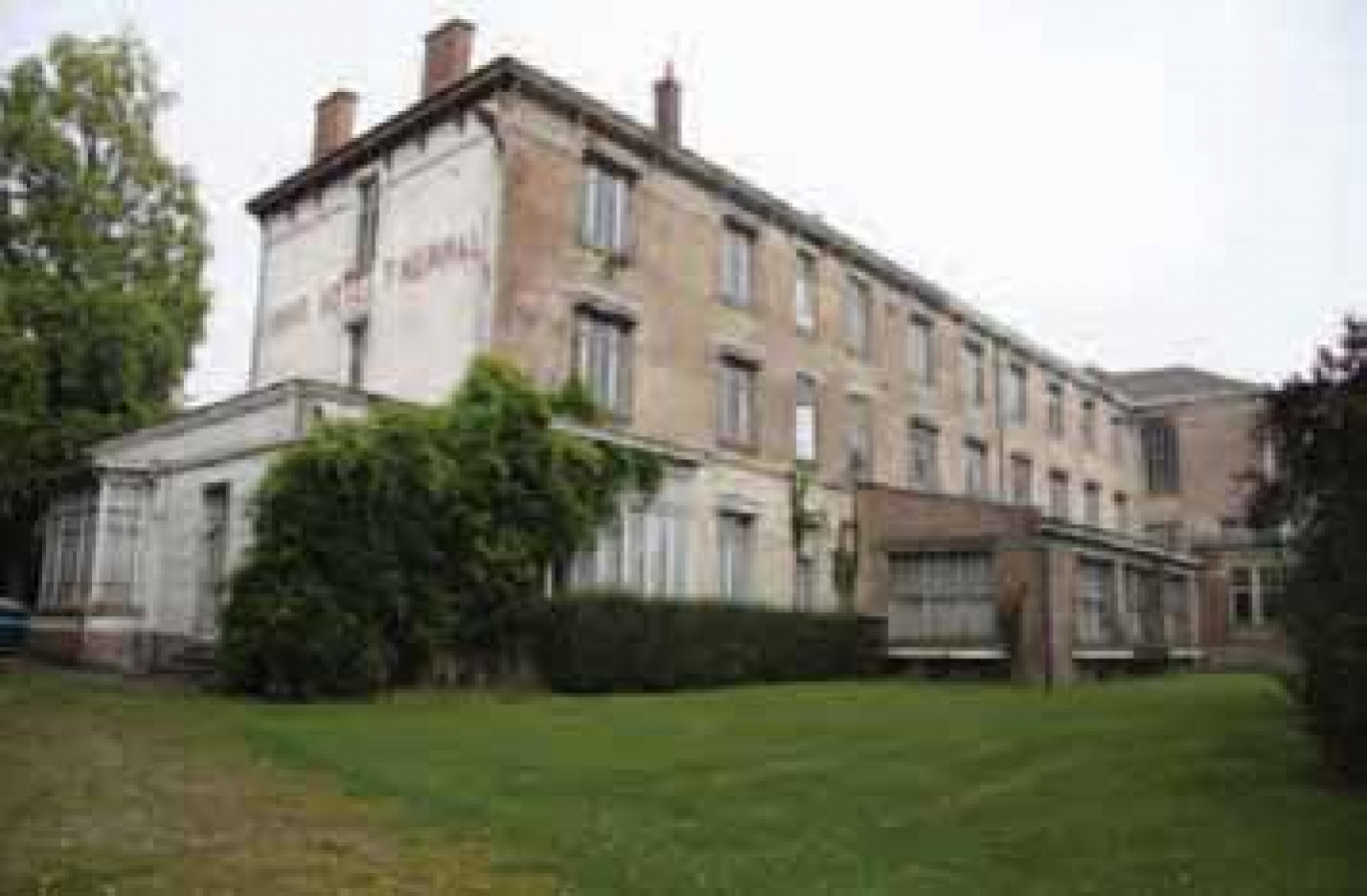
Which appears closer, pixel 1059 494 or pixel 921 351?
pixel 921 351

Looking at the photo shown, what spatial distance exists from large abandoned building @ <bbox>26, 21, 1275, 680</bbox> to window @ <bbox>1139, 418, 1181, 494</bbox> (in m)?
14.6

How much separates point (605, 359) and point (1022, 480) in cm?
1770

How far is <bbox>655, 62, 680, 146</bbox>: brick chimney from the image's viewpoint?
901 inches

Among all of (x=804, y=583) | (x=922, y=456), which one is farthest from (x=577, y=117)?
(x=922, y=456)

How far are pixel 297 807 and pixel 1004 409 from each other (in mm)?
28218

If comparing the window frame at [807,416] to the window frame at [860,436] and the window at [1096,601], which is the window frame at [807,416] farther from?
the window at [1096,601]

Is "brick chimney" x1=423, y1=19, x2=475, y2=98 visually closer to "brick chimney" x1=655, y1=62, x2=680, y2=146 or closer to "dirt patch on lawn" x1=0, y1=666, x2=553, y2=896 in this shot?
"brick chimney" x1=655, y1=62, x2=680, y2=146

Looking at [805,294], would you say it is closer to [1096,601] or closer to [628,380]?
[628,380]

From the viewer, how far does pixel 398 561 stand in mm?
14859

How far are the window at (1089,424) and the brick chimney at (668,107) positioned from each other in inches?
836

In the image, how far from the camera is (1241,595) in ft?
107

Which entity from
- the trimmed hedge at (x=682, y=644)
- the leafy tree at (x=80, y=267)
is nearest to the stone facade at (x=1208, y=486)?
the trimmed hedge at (x=682, y=644)

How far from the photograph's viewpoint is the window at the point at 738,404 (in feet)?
74.0

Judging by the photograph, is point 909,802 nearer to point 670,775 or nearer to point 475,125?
point 670,775
